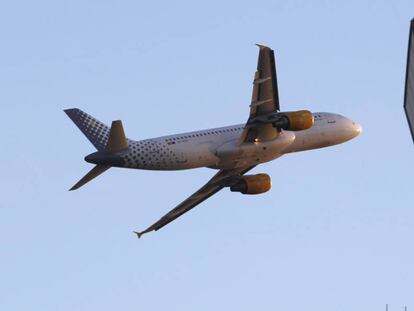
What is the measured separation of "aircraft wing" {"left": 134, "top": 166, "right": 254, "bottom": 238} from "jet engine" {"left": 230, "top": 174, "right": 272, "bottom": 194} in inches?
52.7

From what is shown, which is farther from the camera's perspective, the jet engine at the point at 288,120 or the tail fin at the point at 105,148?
the jet engine at the point at 288,120

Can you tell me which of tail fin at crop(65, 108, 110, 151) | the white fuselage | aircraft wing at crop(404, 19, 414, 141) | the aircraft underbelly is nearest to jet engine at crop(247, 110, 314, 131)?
the aircraft underbelly

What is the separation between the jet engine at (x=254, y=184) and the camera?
113125 millimetres

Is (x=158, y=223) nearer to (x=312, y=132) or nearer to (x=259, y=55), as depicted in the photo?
(x=312, y=132)

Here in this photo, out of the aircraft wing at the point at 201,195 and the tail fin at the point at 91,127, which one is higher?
the tail fin at the point at 91,127

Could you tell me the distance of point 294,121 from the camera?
105000mm

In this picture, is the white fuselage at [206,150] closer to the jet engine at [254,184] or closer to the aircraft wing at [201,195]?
the jet engine at [254,184]

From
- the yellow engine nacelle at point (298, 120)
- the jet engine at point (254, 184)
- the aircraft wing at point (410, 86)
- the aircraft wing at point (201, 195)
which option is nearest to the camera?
the aircraft wing at point (410, 86)

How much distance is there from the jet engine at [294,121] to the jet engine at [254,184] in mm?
8668

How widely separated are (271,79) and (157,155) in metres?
10.2

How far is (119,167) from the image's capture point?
344ft

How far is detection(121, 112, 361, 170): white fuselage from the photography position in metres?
106

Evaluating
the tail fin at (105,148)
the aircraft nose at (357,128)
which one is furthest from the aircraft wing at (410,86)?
the tail fin at (105,148)

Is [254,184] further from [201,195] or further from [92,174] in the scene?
[92,174]
